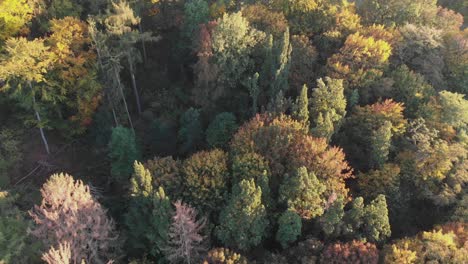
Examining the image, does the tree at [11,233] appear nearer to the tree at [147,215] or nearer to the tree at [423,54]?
the tree at [147,215]

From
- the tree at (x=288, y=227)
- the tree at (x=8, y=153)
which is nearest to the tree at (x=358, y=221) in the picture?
the tree at (x=288, y=227)

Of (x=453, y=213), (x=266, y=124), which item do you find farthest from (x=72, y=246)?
(x=453, y=213)

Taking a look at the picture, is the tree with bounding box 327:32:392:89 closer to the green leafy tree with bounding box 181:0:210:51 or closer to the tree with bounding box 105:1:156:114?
the green leafy tree with bounding box 181:0:210:51

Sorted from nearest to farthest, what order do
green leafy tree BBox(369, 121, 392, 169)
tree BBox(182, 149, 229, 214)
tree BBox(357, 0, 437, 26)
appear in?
tree BBox(182, 149, 229, 214)
green leafy tree BBox(369, 121, 392, 169)
tree BBox(357, 0, 437, 26)

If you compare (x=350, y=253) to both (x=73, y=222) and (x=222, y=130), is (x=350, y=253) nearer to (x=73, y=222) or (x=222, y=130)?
(x=222, y=130)

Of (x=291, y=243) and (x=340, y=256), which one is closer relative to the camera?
(x=340, y=256)

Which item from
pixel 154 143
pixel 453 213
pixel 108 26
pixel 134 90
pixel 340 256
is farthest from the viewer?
pixel 134 90

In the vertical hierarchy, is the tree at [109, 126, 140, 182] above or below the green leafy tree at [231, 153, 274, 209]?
below

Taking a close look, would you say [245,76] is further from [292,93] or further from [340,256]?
[340,256]

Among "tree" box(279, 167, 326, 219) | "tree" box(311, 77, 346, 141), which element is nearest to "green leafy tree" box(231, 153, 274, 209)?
"tree" box(279, 167, 326, 219)
